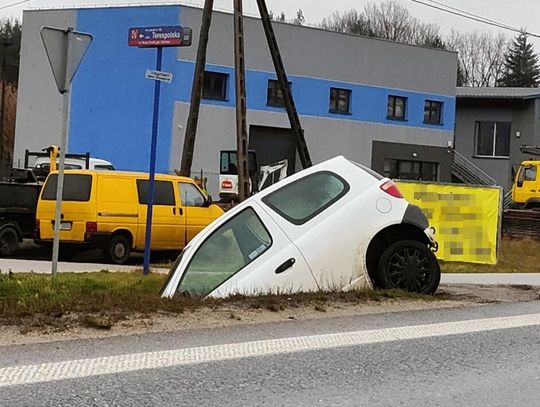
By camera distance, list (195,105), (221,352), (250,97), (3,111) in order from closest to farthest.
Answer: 1. (221,352)
2. (195,105)
3. (250,97)
4. (3,111)

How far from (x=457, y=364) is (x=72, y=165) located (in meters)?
18.3

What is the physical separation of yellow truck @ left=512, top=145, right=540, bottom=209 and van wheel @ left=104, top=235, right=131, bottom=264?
69.5 feet

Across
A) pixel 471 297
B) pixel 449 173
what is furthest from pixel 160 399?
pixel 449 173

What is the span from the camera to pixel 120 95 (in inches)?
1558

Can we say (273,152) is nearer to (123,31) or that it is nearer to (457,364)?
(123,31)

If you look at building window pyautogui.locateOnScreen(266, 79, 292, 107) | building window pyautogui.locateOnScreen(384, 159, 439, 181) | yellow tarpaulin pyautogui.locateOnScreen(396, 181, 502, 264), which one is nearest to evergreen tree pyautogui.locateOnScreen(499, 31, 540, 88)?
building window pyautogui.locateOnScreen(384, 159, 439, 181)

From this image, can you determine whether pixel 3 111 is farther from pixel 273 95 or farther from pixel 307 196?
pixel 307 196

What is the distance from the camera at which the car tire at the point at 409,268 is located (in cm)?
953

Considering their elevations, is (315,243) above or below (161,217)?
above

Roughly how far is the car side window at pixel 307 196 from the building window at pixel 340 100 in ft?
115

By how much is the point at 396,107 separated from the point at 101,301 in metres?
40.1

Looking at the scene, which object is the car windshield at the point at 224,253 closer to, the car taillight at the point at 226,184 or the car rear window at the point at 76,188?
A: the car rear window at the point at 76,188

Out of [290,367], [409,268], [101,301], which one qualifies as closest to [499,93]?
[409,268]

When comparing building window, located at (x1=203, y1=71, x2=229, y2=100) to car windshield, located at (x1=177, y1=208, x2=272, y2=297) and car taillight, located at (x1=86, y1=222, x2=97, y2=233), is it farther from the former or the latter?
car windshield, located at (x1=177, y1=208, x2=272, y2=297)
